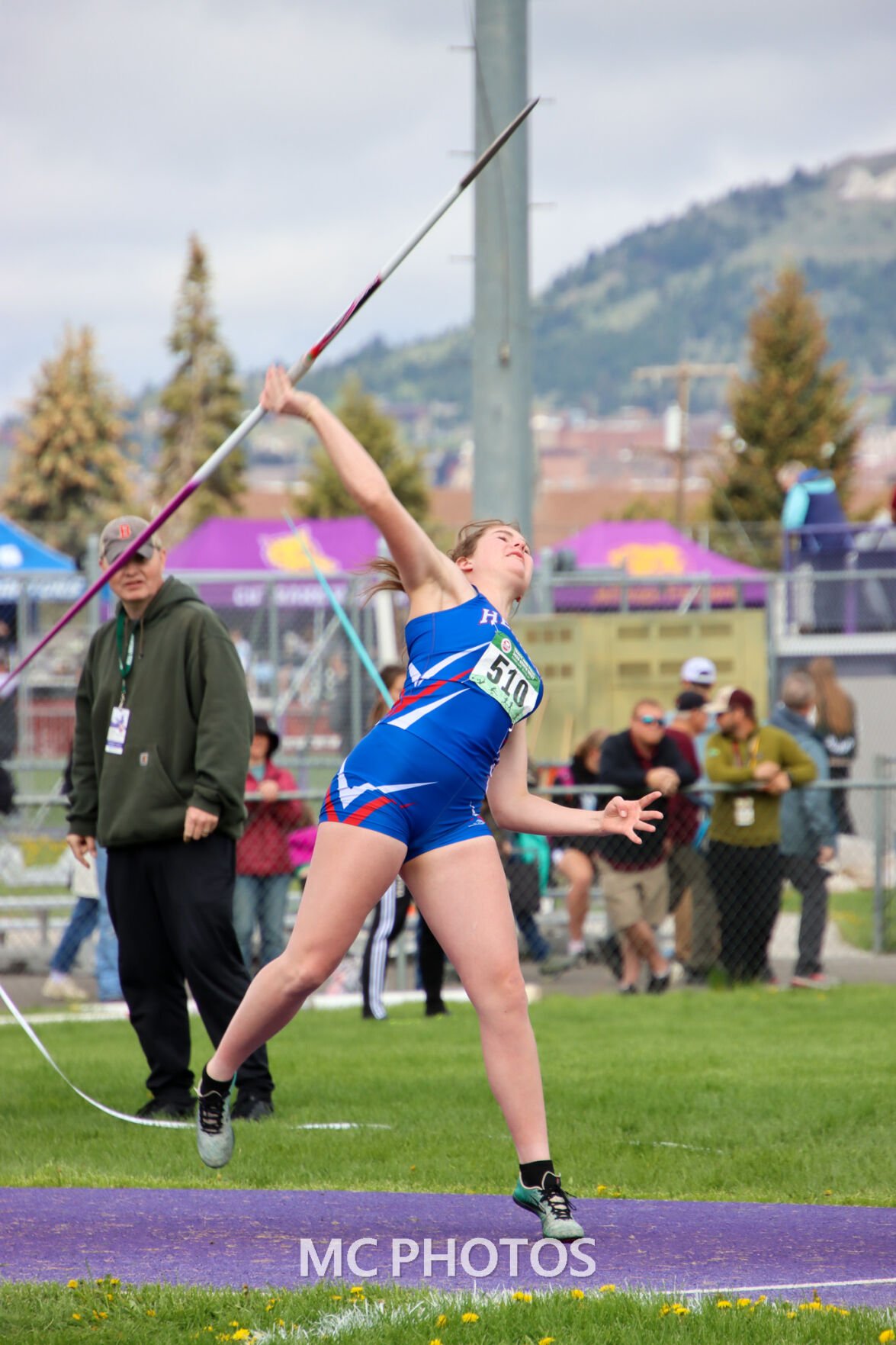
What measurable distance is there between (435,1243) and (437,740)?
131 cm

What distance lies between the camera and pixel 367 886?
4.65 metres

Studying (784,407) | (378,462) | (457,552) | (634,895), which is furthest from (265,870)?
(784,407)

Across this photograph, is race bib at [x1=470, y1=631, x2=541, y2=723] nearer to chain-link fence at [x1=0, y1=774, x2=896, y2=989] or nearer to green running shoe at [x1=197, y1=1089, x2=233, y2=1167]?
green running shoe at [x1=197, y1=1089, x2=233, y2=1167]

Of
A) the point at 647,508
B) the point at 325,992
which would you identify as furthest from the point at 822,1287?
the point at 647,508

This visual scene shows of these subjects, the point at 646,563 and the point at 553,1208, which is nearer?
the point at 553,1208

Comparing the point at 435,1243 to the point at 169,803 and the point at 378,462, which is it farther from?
the point at 378,462

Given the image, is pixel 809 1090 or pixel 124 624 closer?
pixel 124 624

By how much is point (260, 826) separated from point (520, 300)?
4.25 meters

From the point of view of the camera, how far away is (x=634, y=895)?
11.7 meters

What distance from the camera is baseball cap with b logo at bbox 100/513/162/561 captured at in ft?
22.2

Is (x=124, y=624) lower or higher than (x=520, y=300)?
lower

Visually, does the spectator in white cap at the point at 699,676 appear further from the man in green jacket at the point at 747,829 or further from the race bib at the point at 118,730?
the race bib at the point at 118,730

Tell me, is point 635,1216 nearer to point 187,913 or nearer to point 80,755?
point 187,913

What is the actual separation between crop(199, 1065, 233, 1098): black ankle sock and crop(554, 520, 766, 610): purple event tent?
66.8 feet
